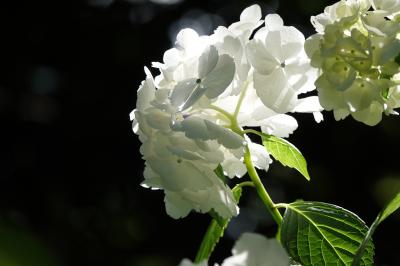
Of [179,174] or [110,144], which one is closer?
[179,174]

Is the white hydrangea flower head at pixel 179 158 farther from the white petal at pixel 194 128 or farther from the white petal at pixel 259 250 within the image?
the white petal at pixel 259 250

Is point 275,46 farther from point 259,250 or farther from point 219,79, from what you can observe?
point 259,250

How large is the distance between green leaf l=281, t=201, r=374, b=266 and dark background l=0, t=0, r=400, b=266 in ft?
8.52

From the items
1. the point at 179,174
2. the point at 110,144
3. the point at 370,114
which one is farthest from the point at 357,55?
the point at 110,144

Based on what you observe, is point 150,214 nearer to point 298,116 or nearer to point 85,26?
point 298,116

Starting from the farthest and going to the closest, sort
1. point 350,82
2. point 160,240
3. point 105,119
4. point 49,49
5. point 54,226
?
point 49,49 < point 105,119 < point 160,240 < point 54,226 < point 350,82

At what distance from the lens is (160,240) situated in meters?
3.76

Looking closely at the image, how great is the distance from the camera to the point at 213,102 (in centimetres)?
70

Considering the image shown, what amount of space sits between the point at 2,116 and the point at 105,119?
506 mm

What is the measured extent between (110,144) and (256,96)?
333cm

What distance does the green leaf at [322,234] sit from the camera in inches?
27.4

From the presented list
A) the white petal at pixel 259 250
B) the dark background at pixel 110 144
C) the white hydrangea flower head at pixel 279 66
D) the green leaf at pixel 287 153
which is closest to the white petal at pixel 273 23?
the white hydrangea flower head at pixel 279 66

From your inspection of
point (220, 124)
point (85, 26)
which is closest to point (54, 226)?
point (85, 26)

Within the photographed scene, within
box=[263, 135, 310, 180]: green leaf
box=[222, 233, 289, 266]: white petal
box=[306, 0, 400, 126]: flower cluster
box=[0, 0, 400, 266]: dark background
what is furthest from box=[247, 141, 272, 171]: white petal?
box=[0, 0, 400, 266]: dark background
